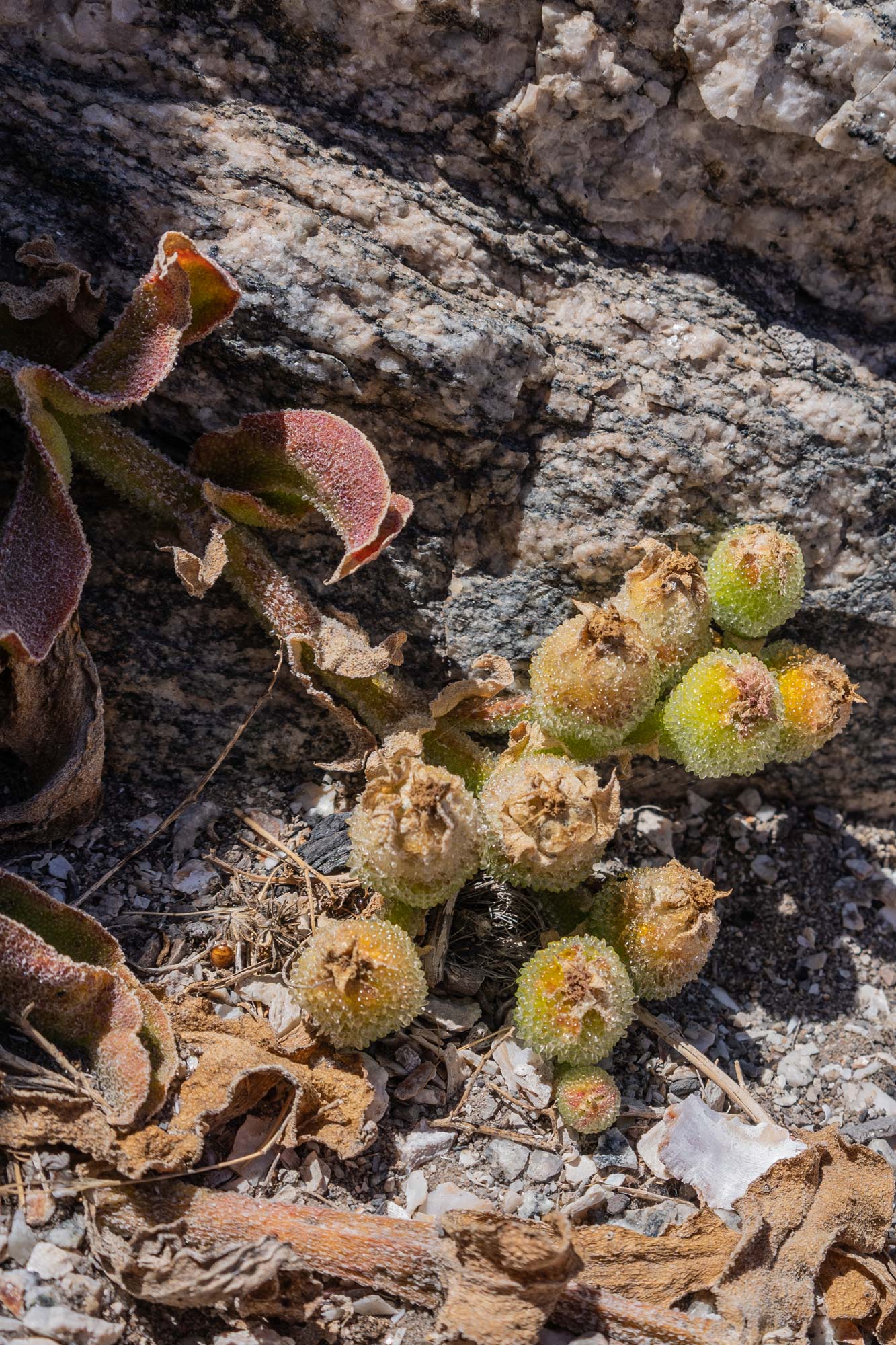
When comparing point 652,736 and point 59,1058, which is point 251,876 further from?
point 652,736

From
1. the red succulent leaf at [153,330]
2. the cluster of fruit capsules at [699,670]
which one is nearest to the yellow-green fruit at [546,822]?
the cluster of fruit capsules at [699,670]

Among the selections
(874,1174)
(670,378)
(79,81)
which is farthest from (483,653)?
(79,81)

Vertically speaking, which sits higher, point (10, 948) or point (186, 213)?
point (186, 213)

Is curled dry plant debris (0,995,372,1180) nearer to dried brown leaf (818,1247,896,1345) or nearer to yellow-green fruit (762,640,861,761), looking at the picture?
dried brown leaf (818,1247,896,1345)

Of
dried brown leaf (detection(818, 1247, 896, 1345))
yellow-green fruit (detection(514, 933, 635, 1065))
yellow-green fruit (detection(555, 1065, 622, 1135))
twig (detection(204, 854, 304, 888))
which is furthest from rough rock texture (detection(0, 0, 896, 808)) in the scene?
dried brown leaf (detection(818, 1247, 896, 1345))

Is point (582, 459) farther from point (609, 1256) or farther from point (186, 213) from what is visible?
point (609, 1256)

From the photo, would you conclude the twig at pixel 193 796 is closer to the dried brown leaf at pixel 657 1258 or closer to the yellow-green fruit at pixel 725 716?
the yellow-green fruit at pixel 725 716

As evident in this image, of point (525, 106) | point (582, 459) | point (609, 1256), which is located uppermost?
point (525, 106)

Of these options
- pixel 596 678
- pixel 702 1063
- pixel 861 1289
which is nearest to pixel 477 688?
pixel 596 678
